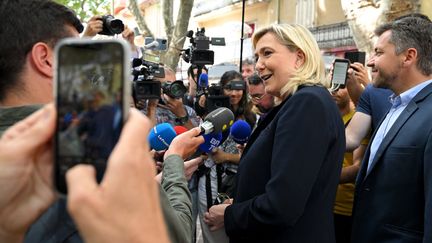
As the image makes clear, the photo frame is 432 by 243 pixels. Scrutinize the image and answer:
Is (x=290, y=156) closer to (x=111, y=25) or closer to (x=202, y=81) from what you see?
(x=111, y=25)

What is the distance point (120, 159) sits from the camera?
0.55m

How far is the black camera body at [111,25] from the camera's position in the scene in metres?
2.89

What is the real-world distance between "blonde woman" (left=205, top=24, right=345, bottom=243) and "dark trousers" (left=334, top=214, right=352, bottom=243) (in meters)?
1.13

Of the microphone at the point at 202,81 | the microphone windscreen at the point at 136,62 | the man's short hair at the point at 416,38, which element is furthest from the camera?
the microphone at the point at 202,81

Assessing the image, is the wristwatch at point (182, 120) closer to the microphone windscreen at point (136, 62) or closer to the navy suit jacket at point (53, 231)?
the microphone windscreen at point (136, 62)

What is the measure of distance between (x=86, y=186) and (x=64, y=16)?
939mm

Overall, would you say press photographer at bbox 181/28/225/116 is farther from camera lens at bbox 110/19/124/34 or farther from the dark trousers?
the dark trousers

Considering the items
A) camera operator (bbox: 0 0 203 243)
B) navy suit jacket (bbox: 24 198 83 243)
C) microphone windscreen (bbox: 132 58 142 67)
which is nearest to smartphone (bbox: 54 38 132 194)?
navy suit jacket (bbox: 24 198 83 243)

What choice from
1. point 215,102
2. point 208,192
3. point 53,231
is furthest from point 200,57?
point 53,231

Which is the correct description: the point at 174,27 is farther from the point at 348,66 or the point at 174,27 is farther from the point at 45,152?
the point at 45,152

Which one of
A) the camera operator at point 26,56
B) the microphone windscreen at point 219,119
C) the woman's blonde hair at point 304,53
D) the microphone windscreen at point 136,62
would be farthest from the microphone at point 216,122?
the microphone windscreen at point 136,62

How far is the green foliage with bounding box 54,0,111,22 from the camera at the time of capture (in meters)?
16.1

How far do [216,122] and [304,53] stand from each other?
564mm

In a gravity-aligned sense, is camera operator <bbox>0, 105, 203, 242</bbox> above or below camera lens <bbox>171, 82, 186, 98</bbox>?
above
